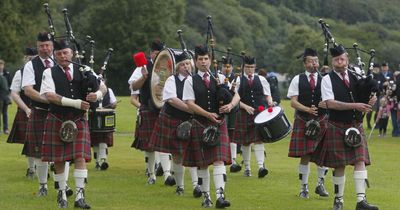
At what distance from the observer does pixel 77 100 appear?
329 inches

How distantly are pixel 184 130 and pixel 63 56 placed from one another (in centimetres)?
153

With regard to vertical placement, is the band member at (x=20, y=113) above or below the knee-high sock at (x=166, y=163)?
above

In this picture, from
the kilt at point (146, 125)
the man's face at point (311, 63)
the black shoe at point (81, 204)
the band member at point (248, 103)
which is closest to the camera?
the black shoe at point (81, 204)

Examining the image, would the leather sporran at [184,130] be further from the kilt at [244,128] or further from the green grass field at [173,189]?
the kilt at [244,128]

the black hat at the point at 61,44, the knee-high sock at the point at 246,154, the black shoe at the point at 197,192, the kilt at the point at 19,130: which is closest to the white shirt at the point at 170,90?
the black shoe at the point at 197,192

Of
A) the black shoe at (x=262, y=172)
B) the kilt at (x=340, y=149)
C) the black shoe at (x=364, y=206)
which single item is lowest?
the black shoe at (x=364, y=206)

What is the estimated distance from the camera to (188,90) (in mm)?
8977

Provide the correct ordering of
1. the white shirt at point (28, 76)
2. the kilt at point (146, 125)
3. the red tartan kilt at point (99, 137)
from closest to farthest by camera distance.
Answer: the white shirt at point (28, 76), the kilt at point (146, 125), the red tartan kilt at point (99, 137)

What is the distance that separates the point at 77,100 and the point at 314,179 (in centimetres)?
437

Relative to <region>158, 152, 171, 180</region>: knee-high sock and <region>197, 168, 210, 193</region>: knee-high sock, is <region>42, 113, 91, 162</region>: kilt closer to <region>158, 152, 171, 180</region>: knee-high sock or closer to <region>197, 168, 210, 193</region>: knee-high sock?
<region>197, 168, 210, 193</region>: knee-high sock

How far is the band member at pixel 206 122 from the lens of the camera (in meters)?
8.84

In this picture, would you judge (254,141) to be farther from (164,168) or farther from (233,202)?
(233,202)

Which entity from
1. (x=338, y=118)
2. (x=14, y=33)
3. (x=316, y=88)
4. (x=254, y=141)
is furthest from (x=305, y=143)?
(x=14, y=33)

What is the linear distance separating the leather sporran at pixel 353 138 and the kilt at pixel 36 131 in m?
3.14
